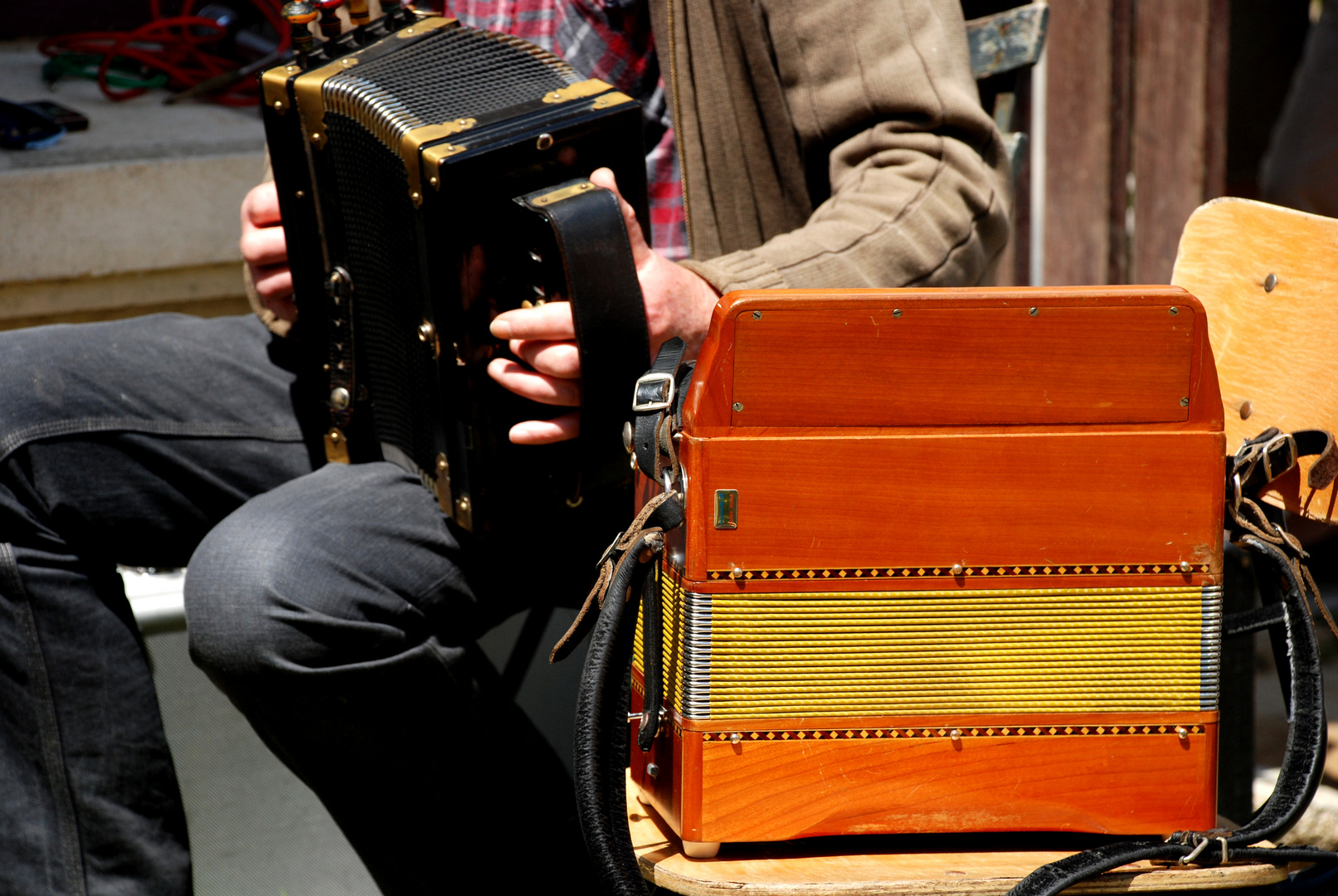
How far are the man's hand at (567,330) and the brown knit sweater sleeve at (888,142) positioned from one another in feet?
0.15

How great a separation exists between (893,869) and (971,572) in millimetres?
194

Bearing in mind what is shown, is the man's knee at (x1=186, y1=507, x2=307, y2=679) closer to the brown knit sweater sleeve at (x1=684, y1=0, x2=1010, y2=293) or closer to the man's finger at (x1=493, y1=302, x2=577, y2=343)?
the man's finger at (x1=493, y1=302, x2=577, y2=343)

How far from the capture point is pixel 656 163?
1197mm

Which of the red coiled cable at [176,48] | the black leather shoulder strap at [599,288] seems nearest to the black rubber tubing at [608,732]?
the black leather shoulder strap at [599,288]

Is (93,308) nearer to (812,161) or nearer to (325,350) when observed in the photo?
(325,350)

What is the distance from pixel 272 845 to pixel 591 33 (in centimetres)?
96

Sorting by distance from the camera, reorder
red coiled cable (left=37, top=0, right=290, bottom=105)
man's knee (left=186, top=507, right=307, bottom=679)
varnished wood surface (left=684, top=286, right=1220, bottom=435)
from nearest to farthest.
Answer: varnished wood surface (left=684, top=286, right=1220, bottom=435), man's knee (left=186, top=507, right=307, bottom=679), red coiled cable (left=37, top=0, right=290, bottom=105)

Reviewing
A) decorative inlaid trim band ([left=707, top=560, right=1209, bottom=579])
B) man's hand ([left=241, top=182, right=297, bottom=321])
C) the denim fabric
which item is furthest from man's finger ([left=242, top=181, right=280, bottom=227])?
decorative inlaid trim band ([left=707, top=560, right=1209, bottom=579])

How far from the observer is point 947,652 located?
76 cm

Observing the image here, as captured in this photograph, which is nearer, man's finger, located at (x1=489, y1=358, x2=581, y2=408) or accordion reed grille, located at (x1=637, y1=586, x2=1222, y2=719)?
accordion reed grille, located at (x1=637, y1=586, x2=1222, y2=719)

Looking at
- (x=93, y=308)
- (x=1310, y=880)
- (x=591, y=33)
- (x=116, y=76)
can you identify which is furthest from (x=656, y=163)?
(x=116, y=76)

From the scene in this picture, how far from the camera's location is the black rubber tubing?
29.2 inches

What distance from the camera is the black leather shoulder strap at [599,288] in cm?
90

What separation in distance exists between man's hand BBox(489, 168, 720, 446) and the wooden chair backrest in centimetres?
38
